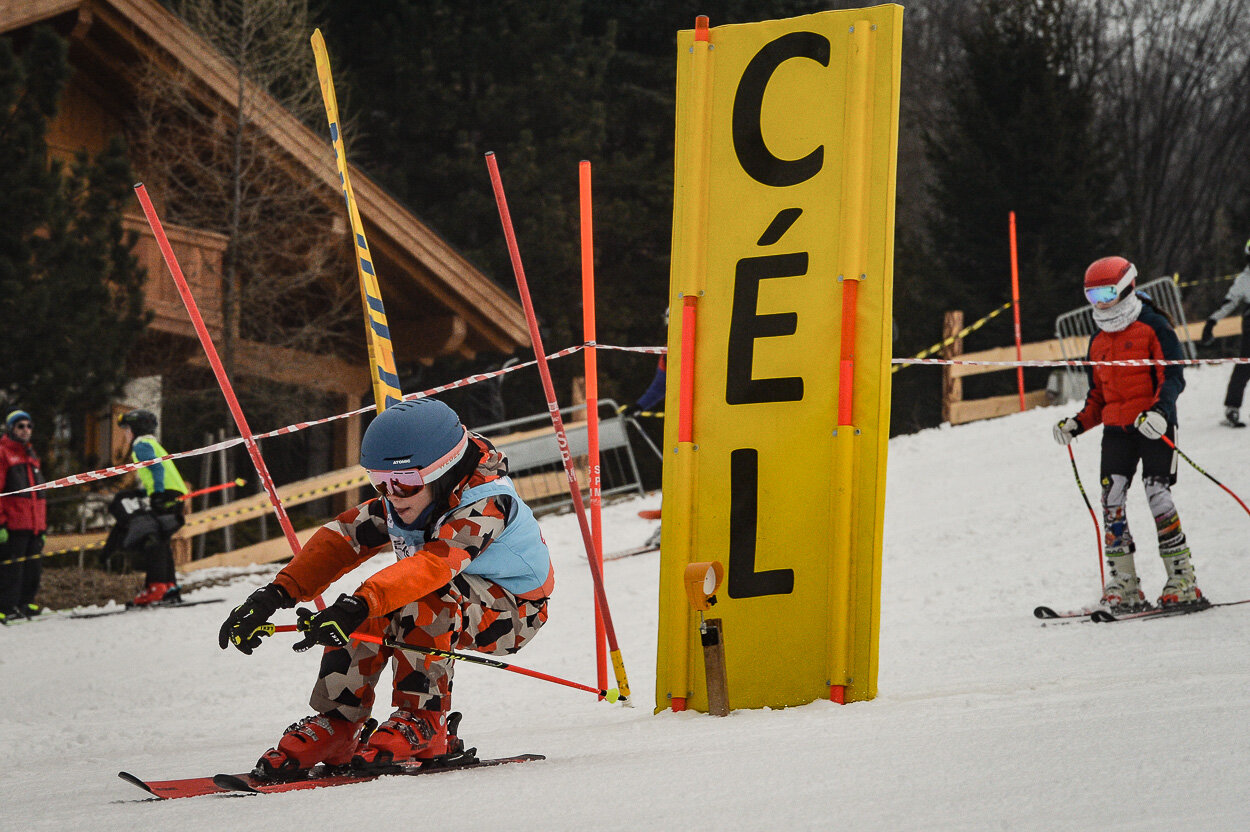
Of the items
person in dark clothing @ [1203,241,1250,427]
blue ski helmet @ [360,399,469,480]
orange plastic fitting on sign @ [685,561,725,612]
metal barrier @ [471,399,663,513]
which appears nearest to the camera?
blue ski helmet @ [360,399,469,480]

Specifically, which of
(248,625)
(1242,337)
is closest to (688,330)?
(248,625)

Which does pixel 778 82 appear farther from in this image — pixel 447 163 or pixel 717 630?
pixel 447 163

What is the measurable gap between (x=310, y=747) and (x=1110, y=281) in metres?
4.39

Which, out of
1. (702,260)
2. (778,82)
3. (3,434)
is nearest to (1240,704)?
(702,260)

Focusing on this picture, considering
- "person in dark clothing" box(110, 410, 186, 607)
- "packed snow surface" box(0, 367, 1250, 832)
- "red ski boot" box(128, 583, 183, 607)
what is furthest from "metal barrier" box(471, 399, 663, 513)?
"red ski boot" box(128, 583, 183, 607)

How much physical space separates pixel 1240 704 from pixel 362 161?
20055mm

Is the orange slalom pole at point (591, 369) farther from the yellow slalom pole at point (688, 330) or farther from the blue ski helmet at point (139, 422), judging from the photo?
the blue ski helmet at point (139, 422)

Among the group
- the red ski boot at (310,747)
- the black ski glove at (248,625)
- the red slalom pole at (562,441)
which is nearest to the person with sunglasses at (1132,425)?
the red slalom pole at (562,441)

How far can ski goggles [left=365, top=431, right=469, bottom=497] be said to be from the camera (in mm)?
3350

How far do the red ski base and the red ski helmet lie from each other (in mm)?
4040

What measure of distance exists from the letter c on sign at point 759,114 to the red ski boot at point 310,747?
2.18 meters

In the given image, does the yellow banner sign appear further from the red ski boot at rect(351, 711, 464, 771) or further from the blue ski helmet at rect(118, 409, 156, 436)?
the blue ski helmet at rect(118, 409, 156, 436)

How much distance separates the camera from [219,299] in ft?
44.7

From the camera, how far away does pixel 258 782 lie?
10.1 feet
